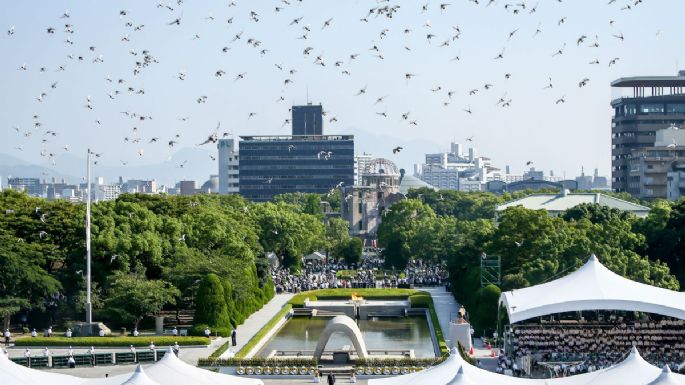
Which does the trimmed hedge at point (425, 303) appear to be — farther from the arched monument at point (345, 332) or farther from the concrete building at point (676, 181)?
the concrete building at point (676, 181)

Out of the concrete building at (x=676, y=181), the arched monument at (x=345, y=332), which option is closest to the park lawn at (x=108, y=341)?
the arched monument at (x=345, y=332)

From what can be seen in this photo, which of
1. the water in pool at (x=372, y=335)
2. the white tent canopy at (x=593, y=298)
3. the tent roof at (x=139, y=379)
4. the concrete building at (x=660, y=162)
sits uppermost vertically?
the concrete building at (x=660, y=162)

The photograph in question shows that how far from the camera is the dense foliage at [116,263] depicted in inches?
2306

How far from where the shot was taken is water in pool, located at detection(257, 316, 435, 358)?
57328 mm

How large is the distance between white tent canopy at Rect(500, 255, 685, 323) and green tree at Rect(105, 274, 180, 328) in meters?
17.6

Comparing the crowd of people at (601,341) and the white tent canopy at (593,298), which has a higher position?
the white tent canopy at (593,298)

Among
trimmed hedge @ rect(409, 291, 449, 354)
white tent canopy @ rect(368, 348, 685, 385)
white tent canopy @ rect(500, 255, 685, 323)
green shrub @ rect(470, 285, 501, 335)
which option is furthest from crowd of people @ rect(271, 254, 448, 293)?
white tent canopy @ rect(368, 348, 685, 385)

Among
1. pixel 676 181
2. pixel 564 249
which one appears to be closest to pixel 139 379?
pixel 564 249

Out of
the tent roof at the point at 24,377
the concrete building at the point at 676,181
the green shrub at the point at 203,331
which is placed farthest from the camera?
the concrete building at the point at 676,181

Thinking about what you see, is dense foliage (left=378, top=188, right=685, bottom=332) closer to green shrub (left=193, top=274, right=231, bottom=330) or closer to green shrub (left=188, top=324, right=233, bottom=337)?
green shrub (left=188, top=324, right=233, bottom=337)

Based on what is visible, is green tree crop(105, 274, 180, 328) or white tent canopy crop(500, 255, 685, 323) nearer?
white tent canopy crop(500, 255, 685, 323)

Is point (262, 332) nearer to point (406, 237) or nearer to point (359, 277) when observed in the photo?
point (359, 277)

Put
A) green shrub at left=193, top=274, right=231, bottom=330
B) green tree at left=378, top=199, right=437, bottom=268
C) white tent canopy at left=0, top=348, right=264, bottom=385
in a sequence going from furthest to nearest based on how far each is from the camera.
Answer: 1. green tree at left=378, top=199, right=437, bottom=268
2. green shrub at left=193, top=274, right=231, bottom=330
3. white tent canopy at left=0, top=348, right=264, bottom=385

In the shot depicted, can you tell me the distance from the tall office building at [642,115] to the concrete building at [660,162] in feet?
44.1
